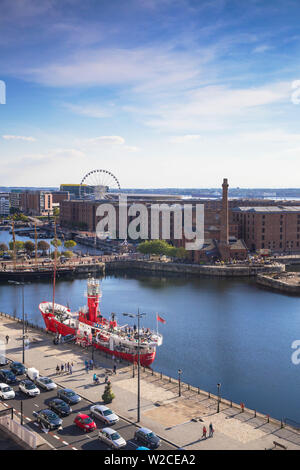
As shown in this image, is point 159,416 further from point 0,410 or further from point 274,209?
point 274,209

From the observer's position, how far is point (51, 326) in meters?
35.4

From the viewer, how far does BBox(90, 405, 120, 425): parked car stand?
19.6 m

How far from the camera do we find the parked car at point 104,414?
19594 mm

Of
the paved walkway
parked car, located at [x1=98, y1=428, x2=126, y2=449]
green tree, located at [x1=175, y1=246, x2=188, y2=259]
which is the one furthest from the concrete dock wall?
parked car, located at [x1=98, y1=428, x2=126, y2=449]

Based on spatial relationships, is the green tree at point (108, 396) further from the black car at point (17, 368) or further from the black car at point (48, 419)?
the black car at point (17, 368)

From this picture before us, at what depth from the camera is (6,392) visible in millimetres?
22047

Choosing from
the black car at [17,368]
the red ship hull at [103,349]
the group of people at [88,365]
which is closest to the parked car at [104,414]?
the group of people at [88,365]

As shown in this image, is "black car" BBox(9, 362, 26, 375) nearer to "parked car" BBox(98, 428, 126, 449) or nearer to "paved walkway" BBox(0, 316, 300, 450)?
"paved walkway" BBox(0, 316, 300, 450)

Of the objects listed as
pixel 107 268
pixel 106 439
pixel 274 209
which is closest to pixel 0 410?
pixel 106 439

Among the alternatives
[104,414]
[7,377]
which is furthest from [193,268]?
[104,414]

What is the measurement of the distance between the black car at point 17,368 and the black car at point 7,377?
64 centimetres

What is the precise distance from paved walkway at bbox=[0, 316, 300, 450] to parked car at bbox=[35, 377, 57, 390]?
861 millimetres

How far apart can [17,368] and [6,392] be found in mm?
3371
